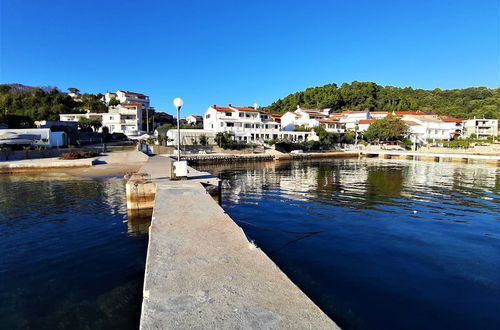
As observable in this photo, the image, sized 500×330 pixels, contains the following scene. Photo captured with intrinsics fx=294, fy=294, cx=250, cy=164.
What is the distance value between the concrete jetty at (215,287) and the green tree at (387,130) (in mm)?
79105

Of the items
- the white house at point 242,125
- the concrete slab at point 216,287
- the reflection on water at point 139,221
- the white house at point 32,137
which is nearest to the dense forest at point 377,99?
the white house at point 242,125

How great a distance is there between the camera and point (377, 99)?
127375 millimetres

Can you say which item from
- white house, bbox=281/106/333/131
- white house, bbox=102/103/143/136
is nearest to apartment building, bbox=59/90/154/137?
white house, bbox=102/103/143/136

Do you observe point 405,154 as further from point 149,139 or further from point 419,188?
point 149,139

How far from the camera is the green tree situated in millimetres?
76812

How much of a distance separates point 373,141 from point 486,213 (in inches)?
2815

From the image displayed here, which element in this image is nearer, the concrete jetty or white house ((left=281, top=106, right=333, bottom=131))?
the concrete jetty

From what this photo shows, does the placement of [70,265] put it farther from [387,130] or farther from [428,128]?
[428,128]

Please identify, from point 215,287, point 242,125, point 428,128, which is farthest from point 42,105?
point 428,128

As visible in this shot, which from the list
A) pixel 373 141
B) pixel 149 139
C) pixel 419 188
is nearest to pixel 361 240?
pixel 419 188

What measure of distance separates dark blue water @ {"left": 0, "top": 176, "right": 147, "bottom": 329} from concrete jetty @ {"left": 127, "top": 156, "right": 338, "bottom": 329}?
56.7 inches

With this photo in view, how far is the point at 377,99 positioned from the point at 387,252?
433 feet

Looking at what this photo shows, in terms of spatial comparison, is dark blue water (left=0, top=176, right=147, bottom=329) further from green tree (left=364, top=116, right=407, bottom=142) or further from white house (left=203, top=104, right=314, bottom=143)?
green tree (left=364, top=116, right=407, bottom=142)

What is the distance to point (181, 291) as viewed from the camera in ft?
14.3
